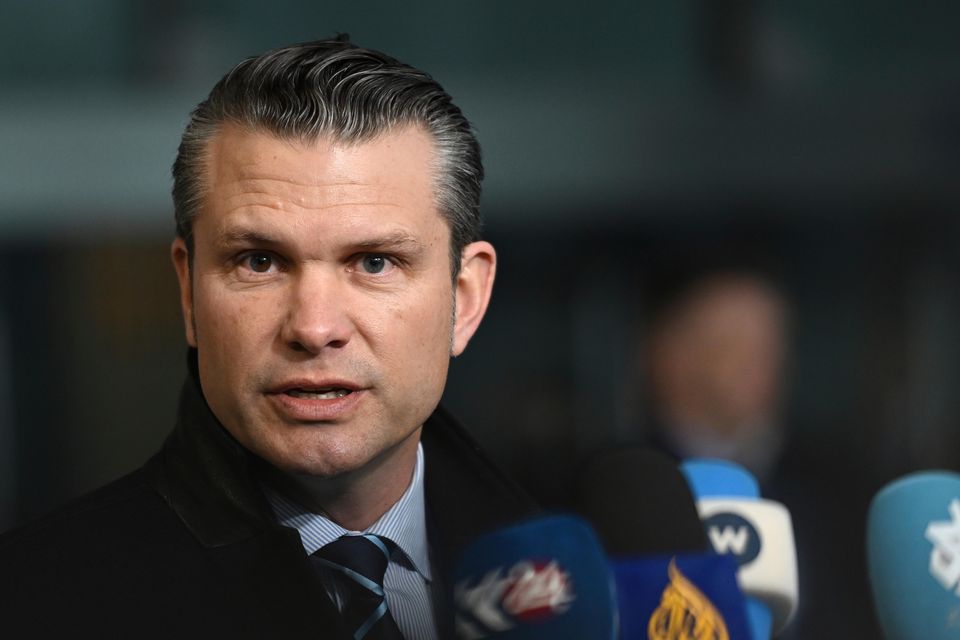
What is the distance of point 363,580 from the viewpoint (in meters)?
1.11

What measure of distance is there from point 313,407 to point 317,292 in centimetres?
9

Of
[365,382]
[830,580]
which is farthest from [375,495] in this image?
[830,580]

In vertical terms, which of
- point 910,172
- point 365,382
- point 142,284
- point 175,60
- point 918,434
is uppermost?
point 365,382

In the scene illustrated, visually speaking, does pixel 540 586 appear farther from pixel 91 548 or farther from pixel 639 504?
pixel 91 548

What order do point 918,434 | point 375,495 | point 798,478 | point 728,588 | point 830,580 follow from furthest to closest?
point 918,434, point 798,478, point 830,580, point 375,495, point 728,588

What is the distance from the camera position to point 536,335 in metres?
5.37

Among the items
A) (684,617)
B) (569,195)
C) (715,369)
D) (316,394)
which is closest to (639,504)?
(684,617)

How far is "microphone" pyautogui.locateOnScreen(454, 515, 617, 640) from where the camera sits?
0.94m

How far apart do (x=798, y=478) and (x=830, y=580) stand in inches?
15.6

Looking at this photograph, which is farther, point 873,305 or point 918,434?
point 873,305

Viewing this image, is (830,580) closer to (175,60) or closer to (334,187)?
(334,187)

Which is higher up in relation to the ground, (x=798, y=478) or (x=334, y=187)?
(x=334, y=187)

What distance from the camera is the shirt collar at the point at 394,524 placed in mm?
1132

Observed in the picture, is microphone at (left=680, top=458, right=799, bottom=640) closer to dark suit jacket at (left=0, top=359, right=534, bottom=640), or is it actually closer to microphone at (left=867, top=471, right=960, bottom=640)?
microphone at (left=867, top=471, right=960, bottom=640)
